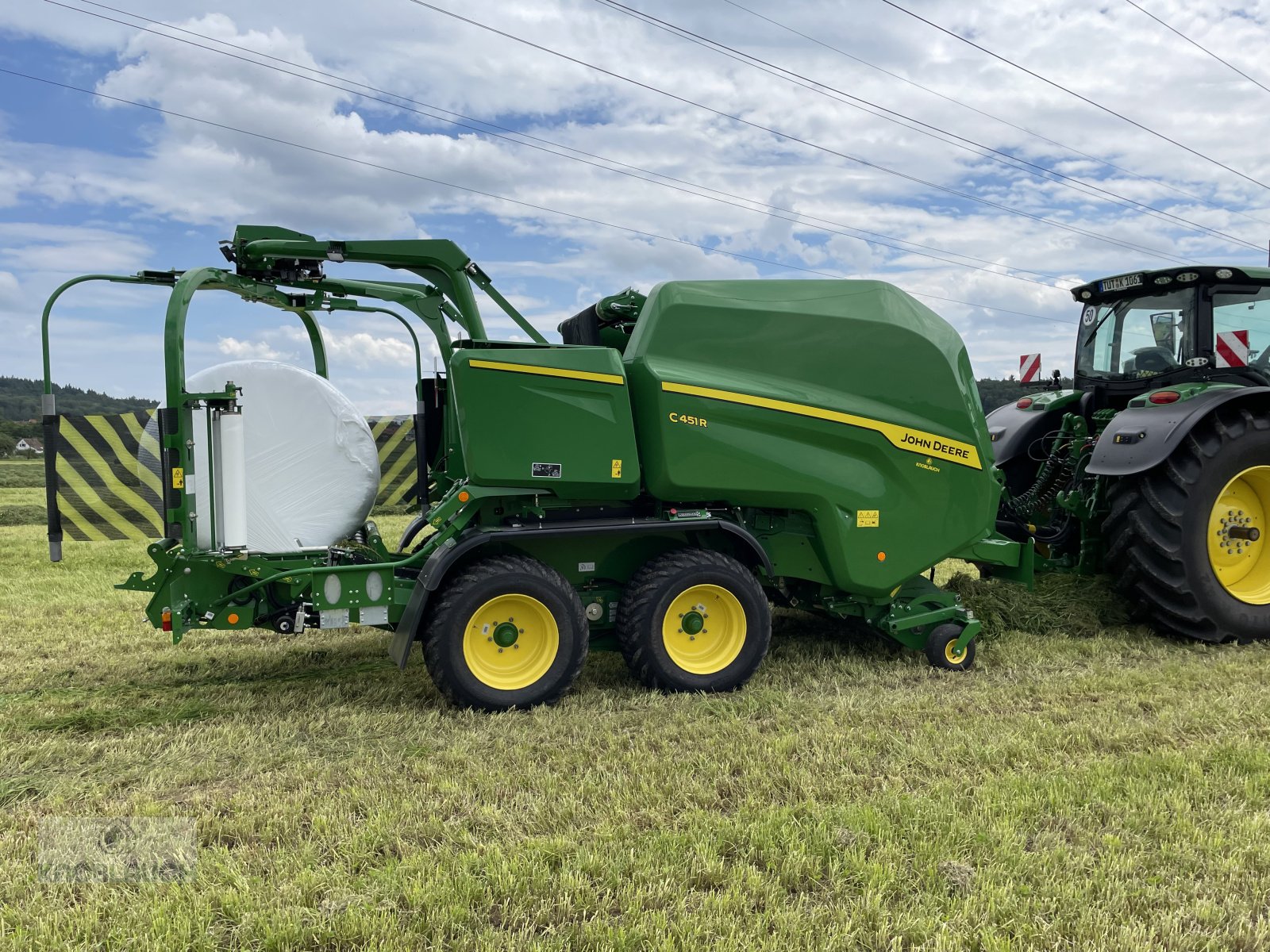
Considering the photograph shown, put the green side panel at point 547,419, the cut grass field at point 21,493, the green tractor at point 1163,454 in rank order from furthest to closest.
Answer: the cut grass field at point 21,493, the green tractor at point 1163,454, the green side panel at point 547,419

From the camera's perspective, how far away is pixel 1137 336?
21.3 ft

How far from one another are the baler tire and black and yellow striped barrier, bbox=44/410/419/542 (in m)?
3.08

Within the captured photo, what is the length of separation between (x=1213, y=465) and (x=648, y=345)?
347cm

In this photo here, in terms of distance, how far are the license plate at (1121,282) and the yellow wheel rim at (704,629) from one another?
3.86 m

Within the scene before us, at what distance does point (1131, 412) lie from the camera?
18.7 ft

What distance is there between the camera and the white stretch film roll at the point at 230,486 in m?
4.34

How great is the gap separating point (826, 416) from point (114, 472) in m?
4.59

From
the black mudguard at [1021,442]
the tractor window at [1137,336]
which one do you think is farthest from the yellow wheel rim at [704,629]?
the tractor window at [1137,336]

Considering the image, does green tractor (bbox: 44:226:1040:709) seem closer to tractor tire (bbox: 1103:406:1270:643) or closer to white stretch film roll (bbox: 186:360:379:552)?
white stretch film roll (bbox: 186:360:379:552)

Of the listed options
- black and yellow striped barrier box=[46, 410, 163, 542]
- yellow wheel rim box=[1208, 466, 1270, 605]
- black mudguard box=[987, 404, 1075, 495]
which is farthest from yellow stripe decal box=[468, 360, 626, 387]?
yellow wheel rim box=[1208, 466, 1270, 605]

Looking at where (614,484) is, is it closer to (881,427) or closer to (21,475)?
(881,427)

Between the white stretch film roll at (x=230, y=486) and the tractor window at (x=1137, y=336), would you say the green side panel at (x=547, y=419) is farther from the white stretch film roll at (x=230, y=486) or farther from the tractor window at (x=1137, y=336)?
the tractor window at (x=1137, y=336)

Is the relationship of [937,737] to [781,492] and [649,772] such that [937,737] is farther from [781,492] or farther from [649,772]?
[781,492]

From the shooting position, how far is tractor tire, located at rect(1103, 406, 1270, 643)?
539cm
